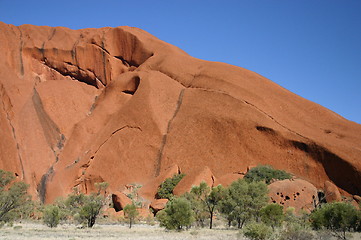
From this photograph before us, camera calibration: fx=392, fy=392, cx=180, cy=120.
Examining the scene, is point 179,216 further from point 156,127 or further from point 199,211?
point 156,127

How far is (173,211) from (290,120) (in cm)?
2778

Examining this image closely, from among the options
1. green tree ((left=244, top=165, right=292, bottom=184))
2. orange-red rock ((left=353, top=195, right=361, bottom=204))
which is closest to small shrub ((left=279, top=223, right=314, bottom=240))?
green tree ((left=244, top=165, right=292, bottom=184))

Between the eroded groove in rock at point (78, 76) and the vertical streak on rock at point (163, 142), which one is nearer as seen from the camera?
the vertical streak on rock at point (163, 142)

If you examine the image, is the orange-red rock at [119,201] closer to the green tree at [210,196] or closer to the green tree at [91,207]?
the green tree at [210,196]

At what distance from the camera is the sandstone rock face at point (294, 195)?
32.8m

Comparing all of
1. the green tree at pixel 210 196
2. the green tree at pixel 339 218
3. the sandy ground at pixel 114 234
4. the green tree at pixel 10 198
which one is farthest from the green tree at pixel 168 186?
the green tree at pixel 339 218

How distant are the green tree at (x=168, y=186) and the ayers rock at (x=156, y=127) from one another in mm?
1797

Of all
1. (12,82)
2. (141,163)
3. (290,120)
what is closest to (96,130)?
(141,163)

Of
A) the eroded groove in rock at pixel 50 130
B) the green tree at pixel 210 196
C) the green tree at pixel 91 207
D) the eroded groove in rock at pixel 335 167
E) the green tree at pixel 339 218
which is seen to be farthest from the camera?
the eroded groove in rock at pixel 50 130

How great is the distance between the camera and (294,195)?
33250 mm

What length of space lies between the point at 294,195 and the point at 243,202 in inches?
265

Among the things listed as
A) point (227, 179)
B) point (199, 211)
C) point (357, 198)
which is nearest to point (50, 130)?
point (227, 179)

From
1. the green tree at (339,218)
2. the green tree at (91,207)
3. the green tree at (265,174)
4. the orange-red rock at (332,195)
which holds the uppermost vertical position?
the green tree at (265,174)

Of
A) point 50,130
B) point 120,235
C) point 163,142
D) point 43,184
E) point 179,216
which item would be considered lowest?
point 120,235
